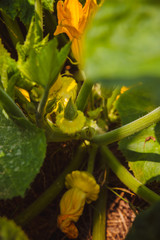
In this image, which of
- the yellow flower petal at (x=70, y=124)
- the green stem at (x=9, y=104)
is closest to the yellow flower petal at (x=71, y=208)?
the yellow flower petal at (x=70, y=124)

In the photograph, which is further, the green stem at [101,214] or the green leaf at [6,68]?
the green stem at [101,214]

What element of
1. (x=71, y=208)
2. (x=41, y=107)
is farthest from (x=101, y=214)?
(x=41, y=107)

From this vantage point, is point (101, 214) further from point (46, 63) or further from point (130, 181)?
point (46, 63)

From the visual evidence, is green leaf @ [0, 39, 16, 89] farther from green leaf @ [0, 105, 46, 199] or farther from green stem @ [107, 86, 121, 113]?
green stem @ [107, 86, 121, 113]

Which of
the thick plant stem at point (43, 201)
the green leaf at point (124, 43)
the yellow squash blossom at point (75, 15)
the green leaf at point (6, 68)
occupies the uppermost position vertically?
the green leaf at point (124, 43)

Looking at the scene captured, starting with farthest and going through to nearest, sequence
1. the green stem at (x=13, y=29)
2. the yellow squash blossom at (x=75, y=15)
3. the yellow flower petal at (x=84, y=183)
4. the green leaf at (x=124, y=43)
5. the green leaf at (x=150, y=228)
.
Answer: the green stem at (x=13, y=29), the yellow flower petal at (x=84, y=183), the yellow squash blossom at (x=75, y=15), the green leaf at (x=150, y=228), the green leaf at (x=124, y=43)

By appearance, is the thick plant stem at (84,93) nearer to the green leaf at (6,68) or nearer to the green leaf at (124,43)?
the green leaf at (6,68)

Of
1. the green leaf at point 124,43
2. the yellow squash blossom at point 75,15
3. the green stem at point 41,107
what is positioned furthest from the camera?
the yellow squash blossom at point 75,15

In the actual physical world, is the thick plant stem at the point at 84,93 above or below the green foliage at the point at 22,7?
below
